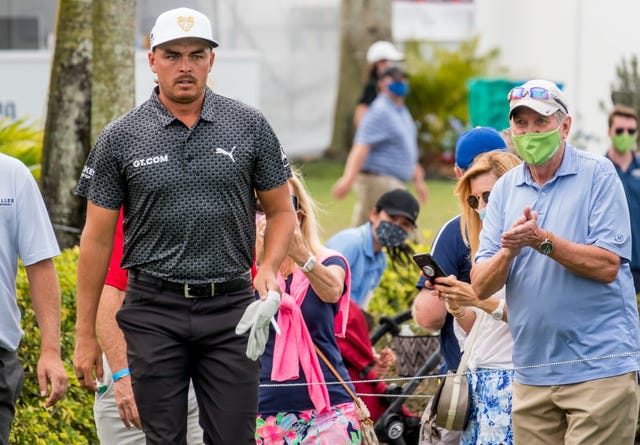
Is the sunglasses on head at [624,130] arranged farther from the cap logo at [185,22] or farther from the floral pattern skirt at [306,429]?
the cap logo at [185,22]

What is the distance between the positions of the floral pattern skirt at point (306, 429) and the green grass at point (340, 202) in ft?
30.5

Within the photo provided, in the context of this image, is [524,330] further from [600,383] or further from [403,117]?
[403,117]

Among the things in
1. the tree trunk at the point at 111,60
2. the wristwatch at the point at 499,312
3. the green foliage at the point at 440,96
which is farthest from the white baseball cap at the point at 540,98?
the green foliage at the point at 440,96

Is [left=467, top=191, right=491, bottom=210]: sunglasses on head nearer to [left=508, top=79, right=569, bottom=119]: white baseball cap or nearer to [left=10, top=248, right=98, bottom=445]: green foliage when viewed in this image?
[left=508, top=79, right=569, bottom=119]: white baseball cap

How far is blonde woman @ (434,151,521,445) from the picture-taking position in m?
5.46

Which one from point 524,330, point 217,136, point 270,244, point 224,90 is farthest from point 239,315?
point 224,90

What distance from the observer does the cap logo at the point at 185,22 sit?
4.79 meters

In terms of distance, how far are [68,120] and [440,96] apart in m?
16.7

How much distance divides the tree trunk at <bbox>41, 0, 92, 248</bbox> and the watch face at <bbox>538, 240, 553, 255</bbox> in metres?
4.71

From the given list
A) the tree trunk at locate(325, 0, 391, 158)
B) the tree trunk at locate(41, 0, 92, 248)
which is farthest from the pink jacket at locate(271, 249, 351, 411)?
the tree trunk at locate(325, 0, 391, 158)


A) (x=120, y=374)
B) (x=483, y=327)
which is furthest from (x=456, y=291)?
(x=120, y=374)

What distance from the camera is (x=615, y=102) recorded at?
55.3 feet

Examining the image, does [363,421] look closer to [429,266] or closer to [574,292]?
[429,266]

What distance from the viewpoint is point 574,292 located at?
4.98m
